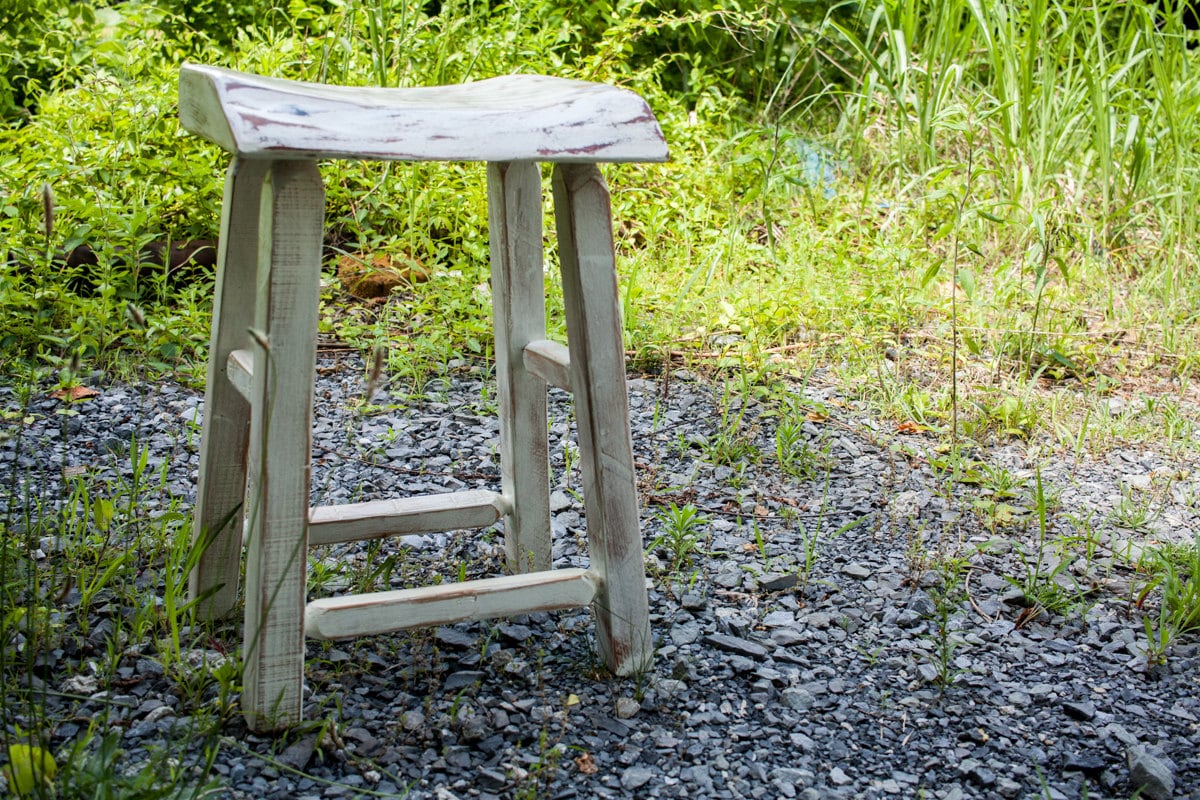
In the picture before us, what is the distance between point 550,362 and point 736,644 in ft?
1.94

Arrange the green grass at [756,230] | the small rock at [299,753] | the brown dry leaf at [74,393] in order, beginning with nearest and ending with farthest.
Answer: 1. the small rock at [299,753]
2. the brown dry leaf at [74,393]
3. the green grass at [756,230]

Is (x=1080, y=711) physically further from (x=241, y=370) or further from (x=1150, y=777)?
(x=241, y=370)

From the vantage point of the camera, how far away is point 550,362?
1920 mm

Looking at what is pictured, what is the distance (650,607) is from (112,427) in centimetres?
143

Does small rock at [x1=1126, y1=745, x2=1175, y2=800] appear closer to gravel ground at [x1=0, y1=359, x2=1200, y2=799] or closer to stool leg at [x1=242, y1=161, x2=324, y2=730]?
gravel ground at [x1=0, y1=359, x2=1200, y2=799]

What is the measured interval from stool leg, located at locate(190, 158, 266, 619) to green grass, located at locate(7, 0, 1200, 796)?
0.29 m

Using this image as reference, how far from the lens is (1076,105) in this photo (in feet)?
13.2

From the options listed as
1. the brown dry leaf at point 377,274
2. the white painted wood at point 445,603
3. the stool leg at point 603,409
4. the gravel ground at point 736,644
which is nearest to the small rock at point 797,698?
the gravel ground at point 736,644

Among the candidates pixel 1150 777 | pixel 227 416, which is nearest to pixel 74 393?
pixel 227 416

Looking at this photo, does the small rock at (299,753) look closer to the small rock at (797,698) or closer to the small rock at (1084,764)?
the small rock at (797,698)

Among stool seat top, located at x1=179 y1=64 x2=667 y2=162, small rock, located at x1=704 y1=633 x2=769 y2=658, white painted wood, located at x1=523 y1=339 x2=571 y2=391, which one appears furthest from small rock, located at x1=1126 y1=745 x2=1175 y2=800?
stool seat top, located at x1=179 y1=64 x2=667 y2=162

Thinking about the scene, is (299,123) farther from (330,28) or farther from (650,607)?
(330,28)

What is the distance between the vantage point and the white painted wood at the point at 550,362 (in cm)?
187

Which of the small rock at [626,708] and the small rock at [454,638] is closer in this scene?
the small rock at [626,708]
